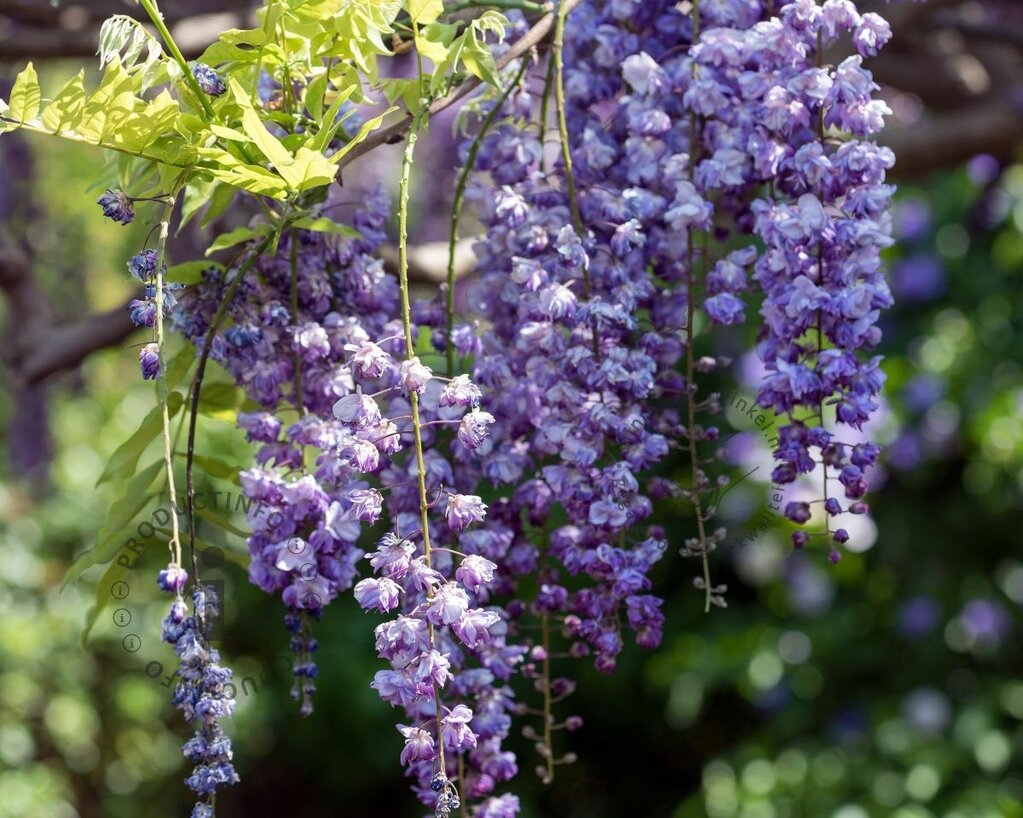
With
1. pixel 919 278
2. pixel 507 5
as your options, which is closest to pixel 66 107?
pixel 507 5

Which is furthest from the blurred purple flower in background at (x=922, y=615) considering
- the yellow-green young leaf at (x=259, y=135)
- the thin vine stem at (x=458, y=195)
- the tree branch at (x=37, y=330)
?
the yellow-green young leaf at (x=259, y=135)

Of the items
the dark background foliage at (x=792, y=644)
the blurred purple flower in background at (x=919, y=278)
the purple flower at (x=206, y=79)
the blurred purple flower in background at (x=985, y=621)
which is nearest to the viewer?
the purple flower at (x=206, y=79)

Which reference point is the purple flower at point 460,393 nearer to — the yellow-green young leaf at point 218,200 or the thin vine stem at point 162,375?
the thin vine stem at point 162,375

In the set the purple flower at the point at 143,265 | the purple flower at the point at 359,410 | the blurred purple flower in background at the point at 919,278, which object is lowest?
the blurred purple flower in background at the point at 919,278

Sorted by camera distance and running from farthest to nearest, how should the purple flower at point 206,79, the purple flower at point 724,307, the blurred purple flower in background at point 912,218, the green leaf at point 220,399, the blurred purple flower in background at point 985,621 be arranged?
the blurred purple flower in background at point 912,218 → the blurred purple flower in background at point 985,621 → the green leaf at point 220,399 → the purple flower at point 724,307 → the purple flower at point 206,79

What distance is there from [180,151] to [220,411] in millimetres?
314

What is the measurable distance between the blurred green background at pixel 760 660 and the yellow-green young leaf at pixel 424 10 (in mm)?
1843

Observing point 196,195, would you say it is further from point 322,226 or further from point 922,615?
point 922,615

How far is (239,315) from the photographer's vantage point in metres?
0.86

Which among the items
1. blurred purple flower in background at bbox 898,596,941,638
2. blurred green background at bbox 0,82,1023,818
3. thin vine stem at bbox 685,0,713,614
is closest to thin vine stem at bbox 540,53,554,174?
thin vine stem at bbox 685,0,713,614

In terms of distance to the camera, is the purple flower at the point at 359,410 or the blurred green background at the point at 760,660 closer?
the purple flower at the point at 359,410

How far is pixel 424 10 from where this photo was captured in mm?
814

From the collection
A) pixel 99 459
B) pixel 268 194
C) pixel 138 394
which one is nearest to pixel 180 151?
pixel 268 194

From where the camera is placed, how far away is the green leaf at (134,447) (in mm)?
902
